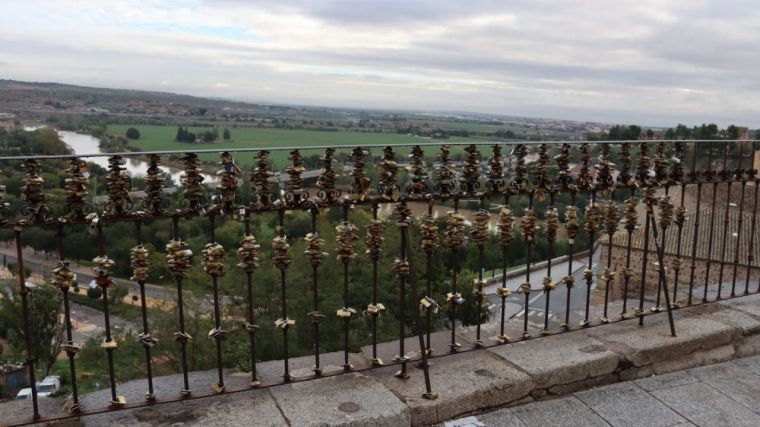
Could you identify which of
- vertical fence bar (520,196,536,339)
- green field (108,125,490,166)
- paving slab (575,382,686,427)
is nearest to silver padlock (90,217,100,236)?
green field (108,125,490,166)

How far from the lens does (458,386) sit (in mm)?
3125

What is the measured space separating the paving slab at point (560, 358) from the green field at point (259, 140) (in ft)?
4.47

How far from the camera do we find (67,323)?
2.49 meters

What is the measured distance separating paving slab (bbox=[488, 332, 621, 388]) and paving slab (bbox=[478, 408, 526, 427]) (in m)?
0.29

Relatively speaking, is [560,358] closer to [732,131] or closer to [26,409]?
[26,409]

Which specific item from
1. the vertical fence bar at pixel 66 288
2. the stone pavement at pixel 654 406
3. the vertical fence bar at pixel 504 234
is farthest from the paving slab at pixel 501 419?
the vertical fence bar at pixel 66 288

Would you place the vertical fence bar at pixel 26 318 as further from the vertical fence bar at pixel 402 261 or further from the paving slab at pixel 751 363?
the paving slab at pixel 751 363

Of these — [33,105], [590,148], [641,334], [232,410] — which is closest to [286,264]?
[232,410]

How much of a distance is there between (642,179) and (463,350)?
1816 mm

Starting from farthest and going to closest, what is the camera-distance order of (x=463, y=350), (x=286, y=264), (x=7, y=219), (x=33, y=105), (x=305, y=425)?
1. (x=33, y=105)
2. (x=463, y=350)
3. (x=286, y=264)
4. (x=305, y=425)
5. (x=7, y=219)

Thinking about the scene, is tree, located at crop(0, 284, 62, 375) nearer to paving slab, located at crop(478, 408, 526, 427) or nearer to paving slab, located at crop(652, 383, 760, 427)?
paving slab, located at crop(478, 408, 526, 427)

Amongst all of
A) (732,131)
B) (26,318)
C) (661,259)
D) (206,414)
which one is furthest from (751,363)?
(732,131)

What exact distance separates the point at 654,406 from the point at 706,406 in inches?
12.8

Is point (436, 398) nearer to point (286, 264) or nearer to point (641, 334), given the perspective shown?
point (286, 264)
